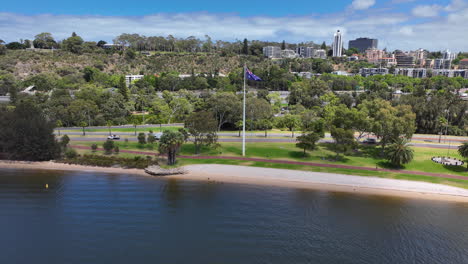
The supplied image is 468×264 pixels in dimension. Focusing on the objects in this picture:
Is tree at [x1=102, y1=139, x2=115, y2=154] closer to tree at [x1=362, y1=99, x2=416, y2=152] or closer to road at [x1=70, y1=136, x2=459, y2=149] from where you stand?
road at [x1=70, y1=136, x2=459, y2=149]

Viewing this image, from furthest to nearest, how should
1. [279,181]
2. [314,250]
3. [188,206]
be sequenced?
[279,181], [188,206], [314,250]

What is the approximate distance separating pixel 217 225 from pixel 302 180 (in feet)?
63.6

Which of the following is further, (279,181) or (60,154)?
(60,154)

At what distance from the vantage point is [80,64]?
14988 centimetres

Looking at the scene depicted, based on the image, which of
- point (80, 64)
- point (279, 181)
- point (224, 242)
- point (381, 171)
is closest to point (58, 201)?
point (224, 242)

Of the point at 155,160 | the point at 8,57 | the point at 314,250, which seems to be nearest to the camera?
the point at 314,250

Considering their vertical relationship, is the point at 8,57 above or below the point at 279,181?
above

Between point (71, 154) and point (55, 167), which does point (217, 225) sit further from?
point (71, 154)

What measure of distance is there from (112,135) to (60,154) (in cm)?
1163

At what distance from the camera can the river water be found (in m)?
28.8

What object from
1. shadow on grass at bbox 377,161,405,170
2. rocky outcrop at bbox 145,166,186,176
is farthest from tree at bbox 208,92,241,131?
shadow on grass at bbox 377,161,405,170

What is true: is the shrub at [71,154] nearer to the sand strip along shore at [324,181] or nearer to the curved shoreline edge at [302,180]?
the curved shoreline edge at [302,180]

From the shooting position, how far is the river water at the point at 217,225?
28812 millimetres

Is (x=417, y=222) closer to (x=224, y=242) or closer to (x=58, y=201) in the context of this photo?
(x=224, y=242)
